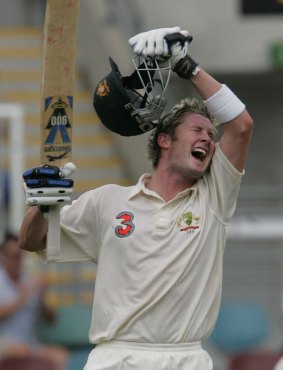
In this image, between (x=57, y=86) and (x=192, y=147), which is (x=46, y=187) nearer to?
(x=57, y=86)

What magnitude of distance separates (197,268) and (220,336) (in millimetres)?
4679

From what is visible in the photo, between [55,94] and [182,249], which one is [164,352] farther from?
[55,94]

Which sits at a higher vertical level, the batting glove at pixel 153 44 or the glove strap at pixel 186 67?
the batting glove at pixel 153 44

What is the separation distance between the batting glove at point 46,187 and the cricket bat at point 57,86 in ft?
0.24

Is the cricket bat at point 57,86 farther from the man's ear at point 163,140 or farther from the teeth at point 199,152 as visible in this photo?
the teeth at point 199,152

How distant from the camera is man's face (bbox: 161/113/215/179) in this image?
5.09 metres

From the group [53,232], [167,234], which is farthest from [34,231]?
[167,234]

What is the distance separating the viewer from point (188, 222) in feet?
16.6

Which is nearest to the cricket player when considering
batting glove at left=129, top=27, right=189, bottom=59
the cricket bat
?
batting glove at left=129, top=27, right=189, bottom=59

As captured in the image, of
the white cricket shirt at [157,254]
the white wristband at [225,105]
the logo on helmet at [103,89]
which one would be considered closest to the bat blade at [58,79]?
the logo on helmet at [103,89]

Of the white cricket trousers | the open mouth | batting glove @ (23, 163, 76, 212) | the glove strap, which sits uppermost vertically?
the glove strap

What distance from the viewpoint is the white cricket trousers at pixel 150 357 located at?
498 centimetres

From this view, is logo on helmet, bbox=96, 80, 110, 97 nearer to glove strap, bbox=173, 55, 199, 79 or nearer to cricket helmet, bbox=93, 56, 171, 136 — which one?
cricket helmet, bbox=93, 56, 171, 136

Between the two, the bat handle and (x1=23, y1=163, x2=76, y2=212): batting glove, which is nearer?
(x1=23, y1=163, x2=76, y2=212): batting glove
